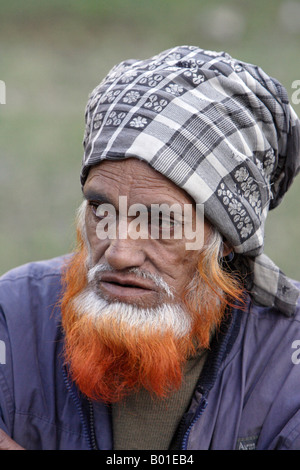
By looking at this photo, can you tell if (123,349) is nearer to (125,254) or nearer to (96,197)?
(125,254)

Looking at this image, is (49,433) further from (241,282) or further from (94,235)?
(241,282)

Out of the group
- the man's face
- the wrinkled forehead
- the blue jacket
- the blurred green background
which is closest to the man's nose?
the man's face

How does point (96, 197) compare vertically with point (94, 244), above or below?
above

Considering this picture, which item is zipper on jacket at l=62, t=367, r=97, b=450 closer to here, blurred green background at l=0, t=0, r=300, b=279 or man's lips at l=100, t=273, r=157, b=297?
man's lips at l=100, t=273, r=157, b=297

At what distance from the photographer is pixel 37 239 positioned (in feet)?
20.1

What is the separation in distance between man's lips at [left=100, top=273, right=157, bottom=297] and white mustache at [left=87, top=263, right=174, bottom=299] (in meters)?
0.02

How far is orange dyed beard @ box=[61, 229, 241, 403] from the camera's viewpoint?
Answer: 8.57ft

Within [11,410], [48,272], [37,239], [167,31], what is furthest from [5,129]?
[11,410]

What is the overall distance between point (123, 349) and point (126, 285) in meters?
0.28

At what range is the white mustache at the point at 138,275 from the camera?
2.58 m

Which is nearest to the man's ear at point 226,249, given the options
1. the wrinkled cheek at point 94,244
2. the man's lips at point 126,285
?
the man's lips at point 126,285

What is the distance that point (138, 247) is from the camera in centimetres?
258

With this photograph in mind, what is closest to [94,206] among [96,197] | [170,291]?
[96,197]

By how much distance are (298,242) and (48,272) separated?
12.1ft
